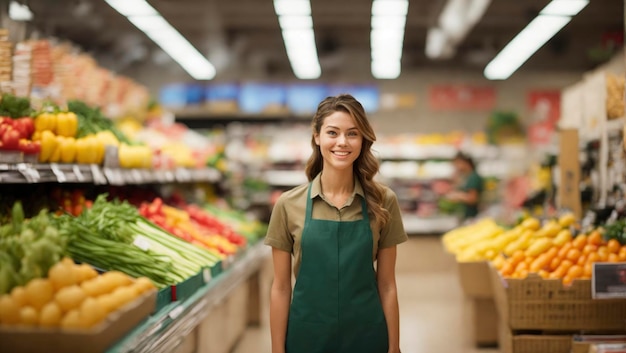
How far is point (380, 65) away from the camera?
11531 millimetres

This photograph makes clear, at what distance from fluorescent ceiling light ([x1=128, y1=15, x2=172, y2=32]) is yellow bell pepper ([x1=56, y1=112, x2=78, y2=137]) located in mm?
3932

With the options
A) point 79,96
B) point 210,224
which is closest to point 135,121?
point 79,96

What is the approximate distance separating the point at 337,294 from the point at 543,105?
38.2ft

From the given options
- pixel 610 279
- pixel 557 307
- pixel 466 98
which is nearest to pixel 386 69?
pixel 466 98

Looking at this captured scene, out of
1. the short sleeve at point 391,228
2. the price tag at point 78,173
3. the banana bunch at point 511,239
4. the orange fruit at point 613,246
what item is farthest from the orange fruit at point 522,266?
the price tag at point 78,173

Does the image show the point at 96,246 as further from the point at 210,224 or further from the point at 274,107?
the point at 274,107

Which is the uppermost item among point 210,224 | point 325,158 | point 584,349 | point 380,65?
point 380,65

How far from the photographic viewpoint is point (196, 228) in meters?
5.48

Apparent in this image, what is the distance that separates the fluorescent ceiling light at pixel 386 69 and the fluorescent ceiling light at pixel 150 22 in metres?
4.35

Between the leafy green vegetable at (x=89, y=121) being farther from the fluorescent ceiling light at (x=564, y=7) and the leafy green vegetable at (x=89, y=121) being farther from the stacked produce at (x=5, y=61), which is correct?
the fluorescent ceiling light at (x=564, y=7)

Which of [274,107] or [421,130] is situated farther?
[421,130]

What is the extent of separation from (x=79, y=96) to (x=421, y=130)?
8580mm

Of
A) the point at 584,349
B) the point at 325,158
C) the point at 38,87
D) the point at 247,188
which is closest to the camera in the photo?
the point at 325,158

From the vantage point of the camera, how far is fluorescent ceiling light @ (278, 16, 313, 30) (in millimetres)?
7529
